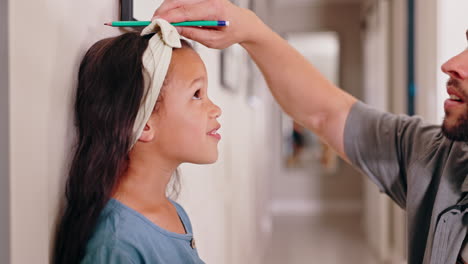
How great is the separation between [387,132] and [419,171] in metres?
0.18

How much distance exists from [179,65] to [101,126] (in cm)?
18

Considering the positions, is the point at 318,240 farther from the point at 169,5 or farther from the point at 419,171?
the point at 169,5

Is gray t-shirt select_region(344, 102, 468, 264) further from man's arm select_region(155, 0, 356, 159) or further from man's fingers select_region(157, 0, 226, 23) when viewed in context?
man's fingers select_region(157, 0, 226, 23)

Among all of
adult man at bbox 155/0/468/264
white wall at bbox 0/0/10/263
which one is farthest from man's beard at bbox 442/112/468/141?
white wall at bbox 0/0/10/263

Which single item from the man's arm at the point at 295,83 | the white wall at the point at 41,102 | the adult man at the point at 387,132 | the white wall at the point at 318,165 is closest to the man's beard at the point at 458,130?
the adult man at the point at 387,132

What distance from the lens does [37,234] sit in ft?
1.95

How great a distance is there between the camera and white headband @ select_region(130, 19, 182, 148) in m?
0.72

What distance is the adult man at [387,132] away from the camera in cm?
99

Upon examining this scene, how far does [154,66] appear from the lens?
72 centimetres

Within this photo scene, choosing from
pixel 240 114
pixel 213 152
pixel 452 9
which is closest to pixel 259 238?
pixel 240 114

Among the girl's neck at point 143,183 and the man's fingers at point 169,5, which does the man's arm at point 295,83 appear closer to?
the man's fingers at point 169,5

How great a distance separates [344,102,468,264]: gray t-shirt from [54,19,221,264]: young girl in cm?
59

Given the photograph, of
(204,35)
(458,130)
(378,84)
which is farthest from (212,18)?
(378,84)

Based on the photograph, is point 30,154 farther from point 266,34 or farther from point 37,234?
point 266,34
